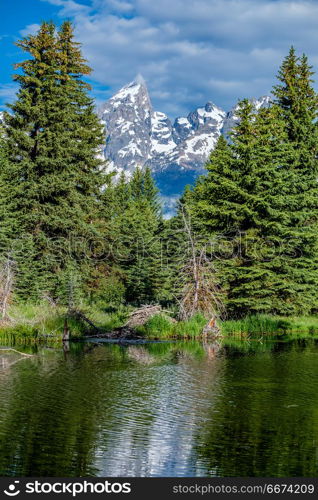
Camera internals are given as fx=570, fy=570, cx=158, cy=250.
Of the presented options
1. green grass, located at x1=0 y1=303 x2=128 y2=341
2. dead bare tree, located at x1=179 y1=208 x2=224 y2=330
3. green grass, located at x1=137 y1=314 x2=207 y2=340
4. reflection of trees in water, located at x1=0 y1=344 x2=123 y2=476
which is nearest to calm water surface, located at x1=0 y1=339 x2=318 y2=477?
reflection of trees in water, located at x1=0 y1=344 x2=123 y2=476

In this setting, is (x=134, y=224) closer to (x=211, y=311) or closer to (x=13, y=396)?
(x=211, y=311)

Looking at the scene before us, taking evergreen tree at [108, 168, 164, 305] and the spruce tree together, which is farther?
evergreen tree at [108, 168, 164, 305]

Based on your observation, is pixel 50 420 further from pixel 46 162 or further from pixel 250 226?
pixel 46 162

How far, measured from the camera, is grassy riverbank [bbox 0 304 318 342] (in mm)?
25091

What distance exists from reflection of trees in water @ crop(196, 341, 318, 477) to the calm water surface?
0.02 meters

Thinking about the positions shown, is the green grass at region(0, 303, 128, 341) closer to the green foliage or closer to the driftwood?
the driftwood

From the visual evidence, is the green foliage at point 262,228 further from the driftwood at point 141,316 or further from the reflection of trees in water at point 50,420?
the reflection of trees in water at point 50,420

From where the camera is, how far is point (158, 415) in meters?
12.6

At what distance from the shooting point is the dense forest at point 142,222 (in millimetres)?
31656

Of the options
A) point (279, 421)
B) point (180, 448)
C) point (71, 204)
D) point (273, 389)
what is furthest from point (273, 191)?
point (180, 448)

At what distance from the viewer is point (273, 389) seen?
1526 centimetres

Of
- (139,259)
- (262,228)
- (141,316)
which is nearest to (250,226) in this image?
(262,228)

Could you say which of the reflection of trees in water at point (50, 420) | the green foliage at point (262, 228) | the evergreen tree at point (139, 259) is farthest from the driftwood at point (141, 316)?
the evergreen tree at point (139, 259)

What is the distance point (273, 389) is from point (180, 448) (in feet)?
18.8
